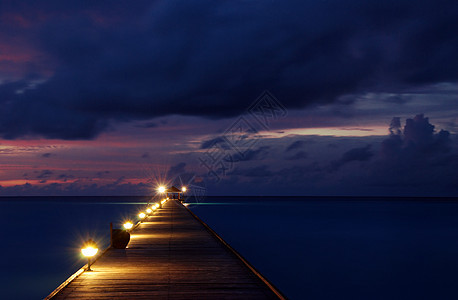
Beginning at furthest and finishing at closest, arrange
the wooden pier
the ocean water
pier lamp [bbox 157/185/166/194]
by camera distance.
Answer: pier lamp [bbox 157/185/166/194] < the ocean water < the wooden pier

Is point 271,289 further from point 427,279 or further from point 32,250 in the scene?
point 32,250

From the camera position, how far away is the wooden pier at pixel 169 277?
8969 mm

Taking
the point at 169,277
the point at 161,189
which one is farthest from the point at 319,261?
the point at 161,189

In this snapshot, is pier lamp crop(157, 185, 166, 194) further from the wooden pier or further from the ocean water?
the wooden pier

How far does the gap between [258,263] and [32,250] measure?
1609cm

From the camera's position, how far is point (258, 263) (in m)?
26.0

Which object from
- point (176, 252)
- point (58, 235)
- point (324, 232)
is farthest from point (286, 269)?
point (58, 235)

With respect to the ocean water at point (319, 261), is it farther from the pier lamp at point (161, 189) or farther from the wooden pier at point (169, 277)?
the pier lamp at point (161, 189)

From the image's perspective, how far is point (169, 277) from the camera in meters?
10.7

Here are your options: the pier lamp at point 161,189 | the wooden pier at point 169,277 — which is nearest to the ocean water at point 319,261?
the wooden pier at point 169,277

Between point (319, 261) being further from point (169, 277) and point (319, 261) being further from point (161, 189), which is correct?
point (161, 189)

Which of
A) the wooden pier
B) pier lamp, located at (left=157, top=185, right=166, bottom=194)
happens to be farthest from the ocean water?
pier lamp, located at (left=157, top=185, right=166, bottom=194)

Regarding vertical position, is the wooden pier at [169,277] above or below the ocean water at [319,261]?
above

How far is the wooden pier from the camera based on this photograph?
897 centimetres
